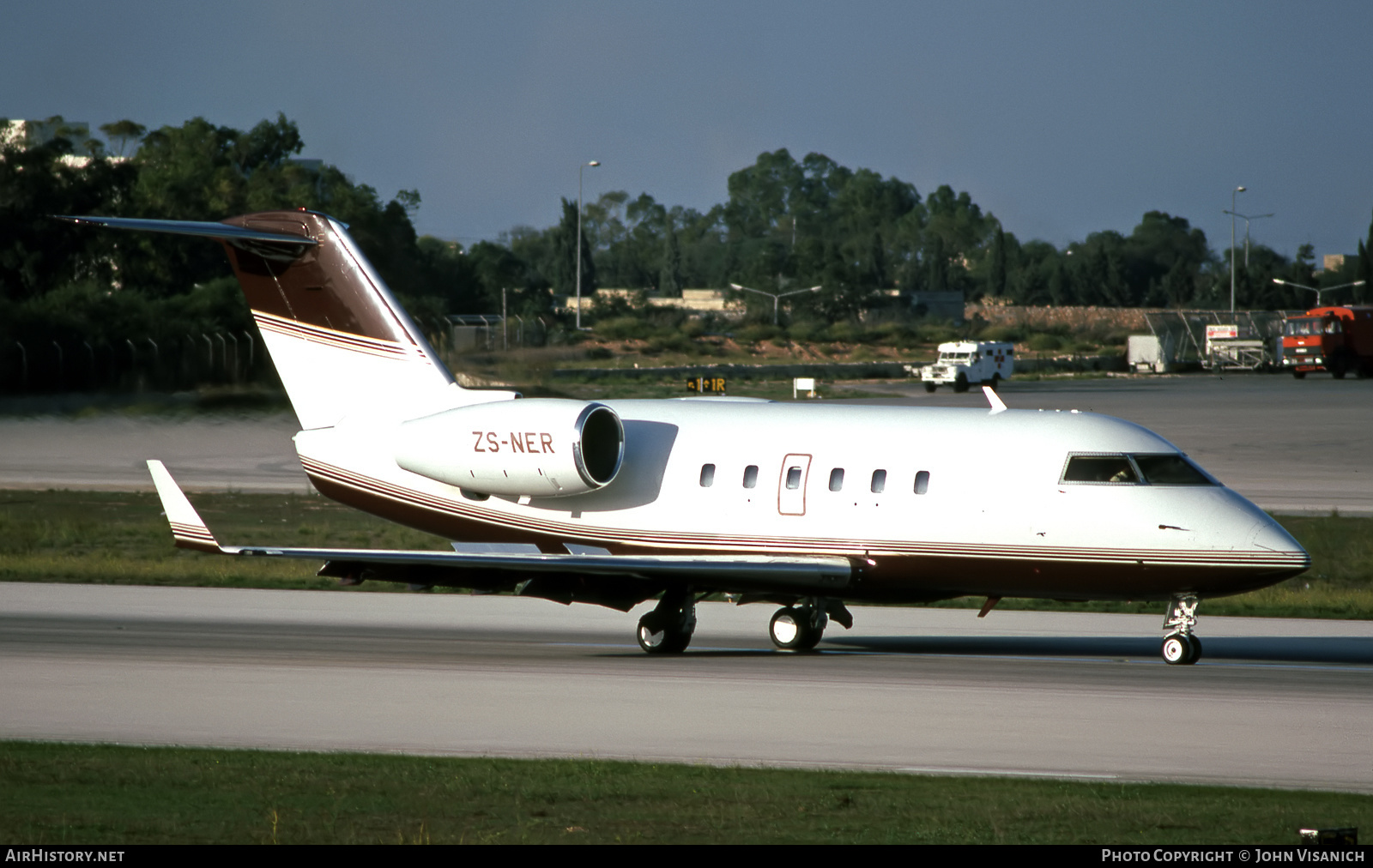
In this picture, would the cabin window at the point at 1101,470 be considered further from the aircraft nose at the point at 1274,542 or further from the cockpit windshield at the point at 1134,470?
the aircraft nose at the point at 1274,542

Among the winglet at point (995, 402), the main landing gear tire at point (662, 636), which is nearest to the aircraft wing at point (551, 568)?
the main landing gear tire at point (662, 636)

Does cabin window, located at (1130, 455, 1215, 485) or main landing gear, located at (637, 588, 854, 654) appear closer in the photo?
cabin window, located at (1130, 455, 1215, 485)

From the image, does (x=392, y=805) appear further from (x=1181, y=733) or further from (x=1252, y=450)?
(x=1252, y=450)

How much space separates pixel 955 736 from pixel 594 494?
329 inches

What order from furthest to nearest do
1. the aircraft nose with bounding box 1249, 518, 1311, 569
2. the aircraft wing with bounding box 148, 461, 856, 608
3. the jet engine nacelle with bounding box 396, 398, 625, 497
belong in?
the jet engine nacelle with bounding box 396, 398, 625, 497 → the aircraft wing with bounding box 148, 461, 856, 608 → the aircraft nose with bounding box 1249, 518, 1311, 569

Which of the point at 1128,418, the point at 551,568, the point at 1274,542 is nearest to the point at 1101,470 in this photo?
the point at 1274,542

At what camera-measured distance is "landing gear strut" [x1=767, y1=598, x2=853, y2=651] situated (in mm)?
23266

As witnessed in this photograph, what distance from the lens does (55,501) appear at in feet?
143

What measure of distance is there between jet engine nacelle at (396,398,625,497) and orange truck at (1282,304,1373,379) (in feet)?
308

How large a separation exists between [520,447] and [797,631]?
4.67 meters

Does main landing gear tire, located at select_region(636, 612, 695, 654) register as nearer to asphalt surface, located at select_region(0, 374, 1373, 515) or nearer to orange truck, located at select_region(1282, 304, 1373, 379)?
asphalt surface, located at select_region(0, 374, 1373, 515)

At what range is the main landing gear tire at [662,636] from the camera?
22797 mm

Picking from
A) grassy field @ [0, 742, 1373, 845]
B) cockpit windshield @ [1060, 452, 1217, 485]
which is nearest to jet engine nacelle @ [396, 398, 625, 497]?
cockpit windshield @ [1060, 452, 1217, 485]
